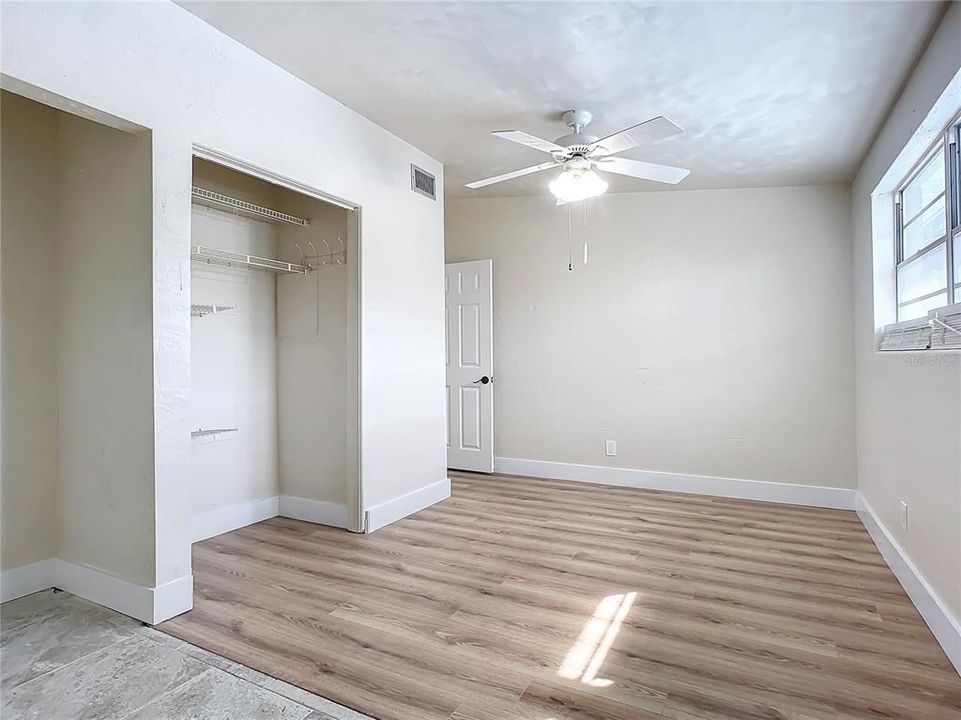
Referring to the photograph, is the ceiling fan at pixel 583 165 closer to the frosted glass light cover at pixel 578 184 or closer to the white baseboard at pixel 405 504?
the frosted glass light cover at pixel 578 184

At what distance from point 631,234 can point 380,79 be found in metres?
2.78

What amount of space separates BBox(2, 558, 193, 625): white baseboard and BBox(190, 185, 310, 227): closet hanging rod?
200 centimetres

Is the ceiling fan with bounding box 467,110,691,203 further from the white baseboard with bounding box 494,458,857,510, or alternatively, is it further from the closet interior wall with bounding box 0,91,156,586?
the white baseboard with bounding box 494,458,857,510

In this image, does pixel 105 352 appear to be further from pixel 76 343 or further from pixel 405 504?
pixel 405 504

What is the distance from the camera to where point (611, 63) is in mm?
2826

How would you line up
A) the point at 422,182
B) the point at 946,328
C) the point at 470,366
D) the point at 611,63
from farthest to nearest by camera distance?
1. the point at 470,366
2. the point at 422,182
3. the point at 611,63
4. the point at 946,328

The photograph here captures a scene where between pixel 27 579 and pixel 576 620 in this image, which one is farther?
pixel 27 579

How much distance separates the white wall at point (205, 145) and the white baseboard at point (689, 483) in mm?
1518

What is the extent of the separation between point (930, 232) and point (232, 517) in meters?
4.39

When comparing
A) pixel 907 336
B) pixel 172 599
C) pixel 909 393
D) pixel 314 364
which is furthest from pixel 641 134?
pixel 172 599

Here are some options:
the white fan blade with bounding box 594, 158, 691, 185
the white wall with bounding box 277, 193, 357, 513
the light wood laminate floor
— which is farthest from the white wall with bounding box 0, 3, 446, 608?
the white fan blade with bounding box 594, 158, 691, 185

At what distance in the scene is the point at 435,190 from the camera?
14.6ft

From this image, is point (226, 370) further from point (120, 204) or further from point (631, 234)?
point (631, 234)

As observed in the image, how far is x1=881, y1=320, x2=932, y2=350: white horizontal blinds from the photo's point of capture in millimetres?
2654
